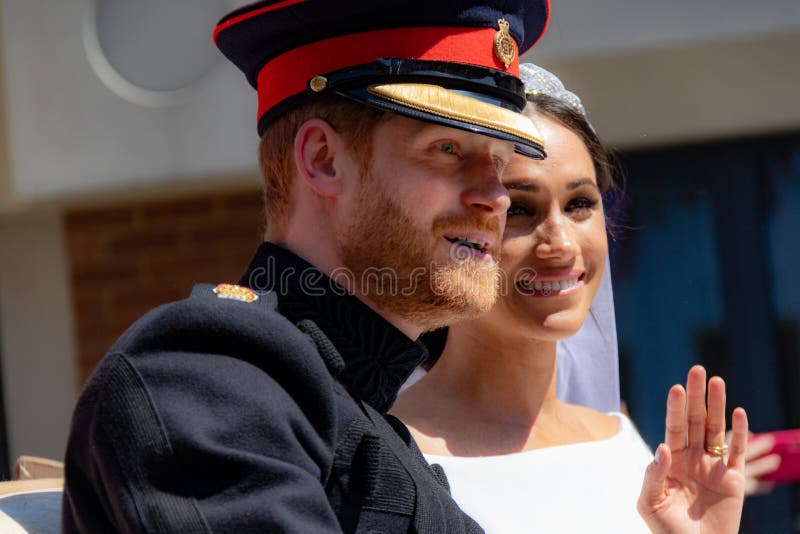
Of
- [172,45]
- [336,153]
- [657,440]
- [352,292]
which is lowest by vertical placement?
[657,440]

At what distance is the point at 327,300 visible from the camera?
1.82 m

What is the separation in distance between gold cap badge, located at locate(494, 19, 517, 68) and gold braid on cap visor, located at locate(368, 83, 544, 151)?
0.11 m

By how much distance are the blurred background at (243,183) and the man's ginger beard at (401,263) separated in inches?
100

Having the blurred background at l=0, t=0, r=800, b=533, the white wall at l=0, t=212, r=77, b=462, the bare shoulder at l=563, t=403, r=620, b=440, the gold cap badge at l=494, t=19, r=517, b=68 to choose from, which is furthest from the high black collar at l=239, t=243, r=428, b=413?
the white wall at l=0, t=212, r=77, b=462

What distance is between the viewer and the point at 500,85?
199 centimetres

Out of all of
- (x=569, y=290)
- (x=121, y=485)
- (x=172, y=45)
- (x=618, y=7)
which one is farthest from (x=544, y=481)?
(x=172, y=45)

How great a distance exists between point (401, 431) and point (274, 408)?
1.60 ft

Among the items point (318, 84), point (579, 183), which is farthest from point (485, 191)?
point (579, 183)

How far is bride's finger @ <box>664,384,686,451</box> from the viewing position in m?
2.27

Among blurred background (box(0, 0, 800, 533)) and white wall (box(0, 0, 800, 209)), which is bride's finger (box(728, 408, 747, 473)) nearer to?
blurred background (box(0, 0, 800, 533))

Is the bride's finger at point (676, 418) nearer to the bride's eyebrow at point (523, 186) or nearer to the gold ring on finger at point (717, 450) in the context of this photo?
the gold ring on finger at point (717, 450)

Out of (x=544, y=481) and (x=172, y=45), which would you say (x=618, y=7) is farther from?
(x=544, y=481)

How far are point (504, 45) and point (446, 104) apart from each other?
0.73ft

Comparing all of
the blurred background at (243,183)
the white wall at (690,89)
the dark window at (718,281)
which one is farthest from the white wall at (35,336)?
the dark window at (718,281)
